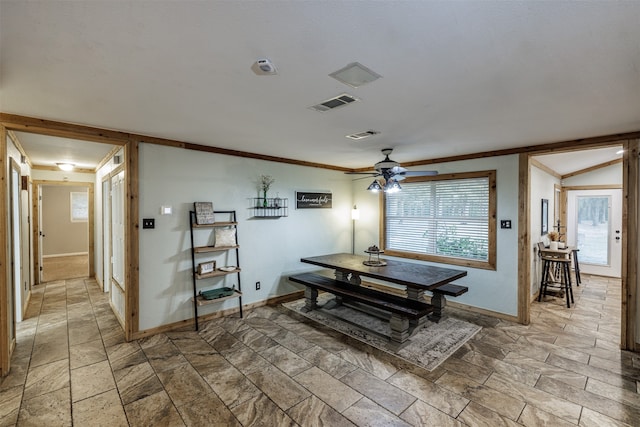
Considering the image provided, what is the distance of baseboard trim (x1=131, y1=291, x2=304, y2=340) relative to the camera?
3.65 meters

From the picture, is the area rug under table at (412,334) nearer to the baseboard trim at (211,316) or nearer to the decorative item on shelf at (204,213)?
the baseboard trim at (211,316)

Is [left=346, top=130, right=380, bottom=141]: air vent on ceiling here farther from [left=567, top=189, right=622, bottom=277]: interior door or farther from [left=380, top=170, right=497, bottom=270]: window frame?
[left=567, top=189, right=622, bottom=277]: interior door

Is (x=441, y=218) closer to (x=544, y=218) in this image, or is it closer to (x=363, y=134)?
(x=544, y=218)

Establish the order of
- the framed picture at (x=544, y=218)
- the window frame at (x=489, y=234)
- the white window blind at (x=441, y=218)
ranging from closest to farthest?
the window frame at (x=489, y=234), the white window blind at (x=441, y=218), the framed picture at (x=544, y=218)

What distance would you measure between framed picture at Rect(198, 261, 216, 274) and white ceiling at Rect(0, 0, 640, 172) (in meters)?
1.82

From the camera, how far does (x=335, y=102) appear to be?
8.00 ft

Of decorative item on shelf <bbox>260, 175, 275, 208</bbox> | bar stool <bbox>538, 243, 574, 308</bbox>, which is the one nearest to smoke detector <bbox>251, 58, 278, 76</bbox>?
decorative item on shelf <bbox>260, 175, 275, 208</bbox>

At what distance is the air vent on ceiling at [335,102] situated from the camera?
2.33 meters

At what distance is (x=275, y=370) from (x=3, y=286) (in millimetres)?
2623

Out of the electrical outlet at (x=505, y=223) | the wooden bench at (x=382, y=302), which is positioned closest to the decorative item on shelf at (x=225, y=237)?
the wooden bench at (x=382, y=302)

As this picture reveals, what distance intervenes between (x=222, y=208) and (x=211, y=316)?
5.02ft

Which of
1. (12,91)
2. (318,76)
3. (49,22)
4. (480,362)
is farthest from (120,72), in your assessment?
(480,362)

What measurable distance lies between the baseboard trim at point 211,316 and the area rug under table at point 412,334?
41 centimetres

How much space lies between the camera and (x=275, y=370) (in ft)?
9.53
